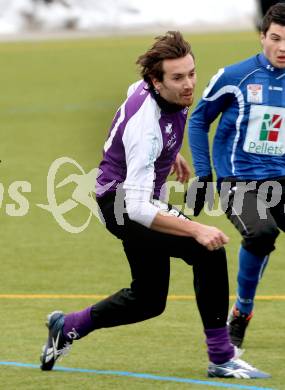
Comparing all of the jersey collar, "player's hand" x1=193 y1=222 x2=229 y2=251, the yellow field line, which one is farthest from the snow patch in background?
"player's hand" x1=193 y1=222 x2=229 y2=251

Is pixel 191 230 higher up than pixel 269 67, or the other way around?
pixel 269 67

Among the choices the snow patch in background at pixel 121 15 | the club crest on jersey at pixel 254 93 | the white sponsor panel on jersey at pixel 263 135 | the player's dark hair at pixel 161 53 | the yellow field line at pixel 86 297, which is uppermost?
the player's dark hair at pixel 161 53

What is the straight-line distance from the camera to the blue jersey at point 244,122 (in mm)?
9180

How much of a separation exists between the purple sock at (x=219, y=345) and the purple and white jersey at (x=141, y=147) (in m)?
0.80

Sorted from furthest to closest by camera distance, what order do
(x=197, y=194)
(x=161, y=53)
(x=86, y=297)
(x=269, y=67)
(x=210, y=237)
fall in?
(x=86, y=297) < (x=269, y=67) < (x=197, y=194) < (x=161, y=53) < (x=210, y=237)

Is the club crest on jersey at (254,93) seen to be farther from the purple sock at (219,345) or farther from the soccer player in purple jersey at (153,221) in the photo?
the purple sock at (219,345)

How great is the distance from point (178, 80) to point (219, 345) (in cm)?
152

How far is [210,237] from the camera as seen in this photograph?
24.9 ft

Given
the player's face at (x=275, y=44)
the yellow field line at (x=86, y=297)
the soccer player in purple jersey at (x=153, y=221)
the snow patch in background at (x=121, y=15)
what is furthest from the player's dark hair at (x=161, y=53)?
the snow patch in background at (x=121, y=15)

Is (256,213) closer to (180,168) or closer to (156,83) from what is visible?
(180,168)

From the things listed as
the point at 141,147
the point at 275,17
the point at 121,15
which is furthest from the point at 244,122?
the point at 121,15

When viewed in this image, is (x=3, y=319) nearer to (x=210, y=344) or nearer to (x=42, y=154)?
(x=210, y=344)

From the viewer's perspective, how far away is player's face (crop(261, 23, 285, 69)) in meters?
9.15

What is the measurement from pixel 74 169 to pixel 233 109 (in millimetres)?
8388
